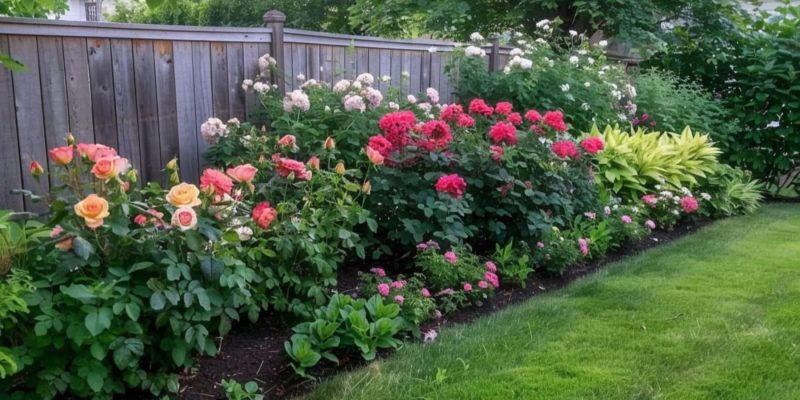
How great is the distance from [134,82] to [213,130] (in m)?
0.56

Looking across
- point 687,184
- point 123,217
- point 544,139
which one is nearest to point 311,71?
point 544,139

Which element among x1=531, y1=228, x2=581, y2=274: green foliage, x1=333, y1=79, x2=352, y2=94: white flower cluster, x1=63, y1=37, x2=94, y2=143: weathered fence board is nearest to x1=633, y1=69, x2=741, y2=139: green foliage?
x1=531, y1=228, x2=581, y2=274: green foliage

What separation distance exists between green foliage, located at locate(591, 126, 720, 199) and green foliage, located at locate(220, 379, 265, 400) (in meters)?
4.21

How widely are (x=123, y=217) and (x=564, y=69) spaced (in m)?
5.39

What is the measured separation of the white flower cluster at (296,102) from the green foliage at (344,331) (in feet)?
5.91

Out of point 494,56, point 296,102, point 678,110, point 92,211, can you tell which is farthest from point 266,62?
point 678,110

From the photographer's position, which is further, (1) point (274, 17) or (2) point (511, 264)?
(1) point (274, 17)

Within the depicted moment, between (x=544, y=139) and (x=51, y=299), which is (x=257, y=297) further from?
(x=544, y=139)

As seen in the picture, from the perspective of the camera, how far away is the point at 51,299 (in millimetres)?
2430

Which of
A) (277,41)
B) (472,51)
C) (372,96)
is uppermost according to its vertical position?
(277,41)

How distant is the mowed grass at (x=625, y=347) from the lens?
2.87 metres

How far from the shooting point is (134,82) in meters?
4.15

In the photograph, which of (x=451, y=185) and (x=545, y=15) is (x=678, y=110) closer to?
(x=545, y=15)

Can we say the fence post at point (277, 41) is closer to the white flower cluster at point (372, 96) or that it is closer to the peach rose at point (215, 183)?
the white flower cluster at point (372, 96)
